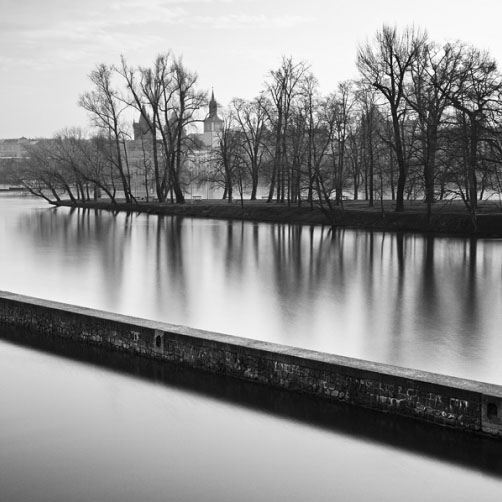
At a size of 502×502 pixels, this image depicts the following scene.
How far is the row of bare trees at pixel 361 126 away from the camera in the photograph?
3488cm

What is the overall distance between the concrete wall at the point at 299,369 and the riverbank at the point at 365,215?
26671 mm

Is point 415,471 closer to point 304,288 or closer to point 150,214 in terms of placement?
point 304,288

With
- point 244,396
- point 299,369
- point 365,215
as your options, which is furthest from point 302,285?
point 365,215

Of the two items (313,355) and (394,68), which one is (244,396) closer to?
(313,355)

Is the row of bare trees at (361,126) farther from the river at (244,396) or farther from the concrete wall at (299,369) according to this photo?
the concrete wall at (299,369)

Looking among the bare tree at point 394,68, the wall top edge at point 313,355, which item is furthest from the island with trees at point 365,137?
the wall top edge at point 313,355

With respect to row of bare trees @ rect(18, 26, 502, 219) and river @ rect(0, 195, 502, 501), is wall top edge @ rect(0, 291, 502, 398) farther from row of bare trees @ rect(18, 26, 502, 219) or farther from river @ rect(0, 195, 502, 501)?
row of bare trees @ rect(18, 26, 502, 219)

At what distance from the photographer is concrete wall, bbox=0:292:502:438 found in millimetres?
10234

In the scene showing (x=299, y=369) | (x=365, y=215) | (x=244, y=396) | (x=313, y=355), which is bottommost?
(x=244, y=396)

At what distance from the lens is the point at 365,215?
4444 centimetres

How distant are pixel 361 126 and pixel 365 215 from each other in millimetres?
7875

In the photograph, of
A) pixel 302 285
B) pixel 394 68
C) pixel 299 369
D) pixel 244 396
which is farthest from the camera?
pixel 394 68

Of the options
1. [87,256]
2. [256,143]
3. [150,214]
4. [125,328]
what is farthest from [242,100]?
[125,328]

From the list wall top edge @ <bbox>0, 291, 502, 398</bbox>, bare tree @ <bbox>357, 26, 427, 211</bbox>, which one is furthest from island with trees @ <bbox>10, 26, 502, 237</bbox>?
wall top edge @ <bbox>0, 291, 502, 398</bbox>
